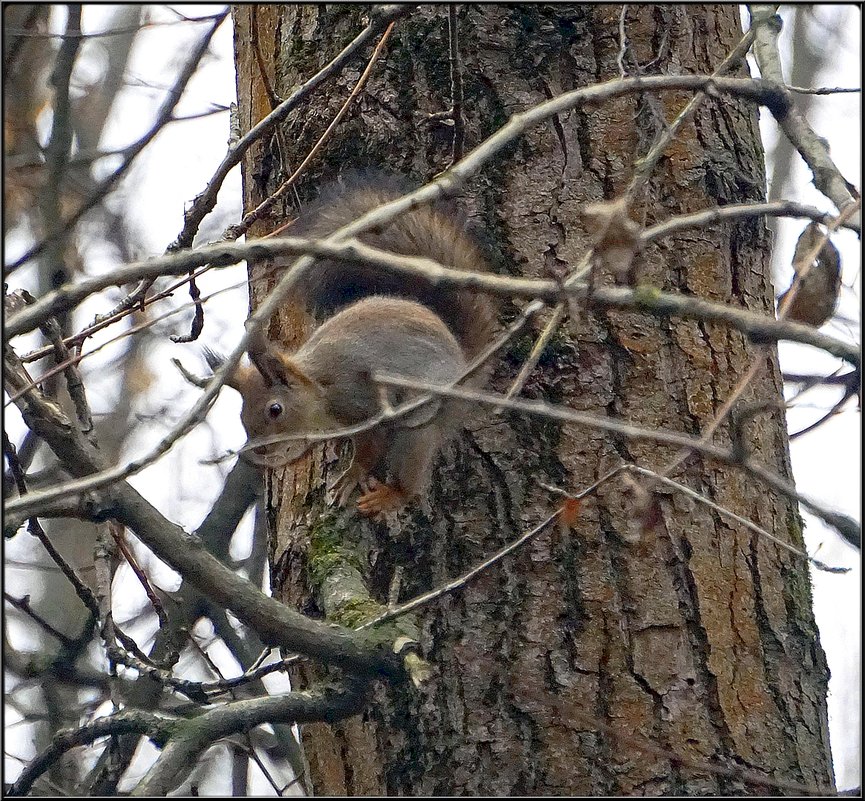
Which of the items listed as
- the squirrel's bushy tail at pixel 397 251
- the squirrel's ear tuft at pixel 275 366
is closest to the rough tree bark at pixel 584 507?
the squirrel's bushy tail at pixel 397 251

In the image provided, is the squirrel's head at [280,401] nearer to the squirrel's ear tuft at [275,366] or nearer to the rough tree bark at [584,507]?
the squirrel's ear tuft at [275,366]

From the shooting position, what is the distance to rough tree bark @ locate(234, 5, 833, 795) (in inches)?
63.2

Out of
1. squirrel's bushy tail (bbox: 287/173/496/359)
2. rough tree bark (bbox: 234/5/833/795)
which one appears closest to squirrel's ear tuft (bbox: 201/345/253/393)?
squirrel's bushy tail (bbox: 287/173/496/359)

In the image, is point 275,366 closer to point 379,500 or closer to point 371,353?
point 371,353

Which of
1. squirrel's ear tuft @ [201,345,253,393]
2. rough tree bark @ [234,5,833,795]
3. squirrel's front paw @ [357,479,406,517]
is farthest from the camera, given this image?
squirrel's ear tuft @ [201,345,253,393]

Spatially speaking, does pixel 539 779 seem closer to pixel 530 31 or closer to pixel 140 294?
pixel 140 294

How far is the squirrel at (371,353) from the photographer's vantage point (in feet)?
6.48

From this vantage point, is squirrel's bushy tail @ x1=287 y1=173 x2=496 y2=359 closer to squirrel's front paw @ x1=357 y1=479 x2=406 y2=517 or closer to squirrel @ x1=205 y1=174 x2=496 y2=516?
squirrel @ x1=205 y1=174 x2=496 y2=516

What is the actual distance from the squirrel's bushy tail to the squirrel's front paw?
1.16ft

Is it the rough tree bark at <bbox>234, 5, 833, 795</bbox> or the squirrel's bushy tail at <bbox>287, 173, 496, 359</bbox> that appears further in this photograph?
the squirrel's bushy tail at <bbox>287, 173, 496, 359</bbox>

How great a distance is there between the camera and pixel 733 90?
1.44m

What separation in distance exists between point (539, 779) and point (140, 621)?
2.40 meters

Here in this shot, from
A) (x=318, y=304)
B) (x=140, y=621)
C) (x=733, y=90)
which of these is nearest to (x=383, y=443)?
(x=318, y=304)

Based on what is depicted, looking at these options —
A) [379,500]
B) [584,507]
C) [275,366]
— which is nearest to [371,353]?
[275,366]
